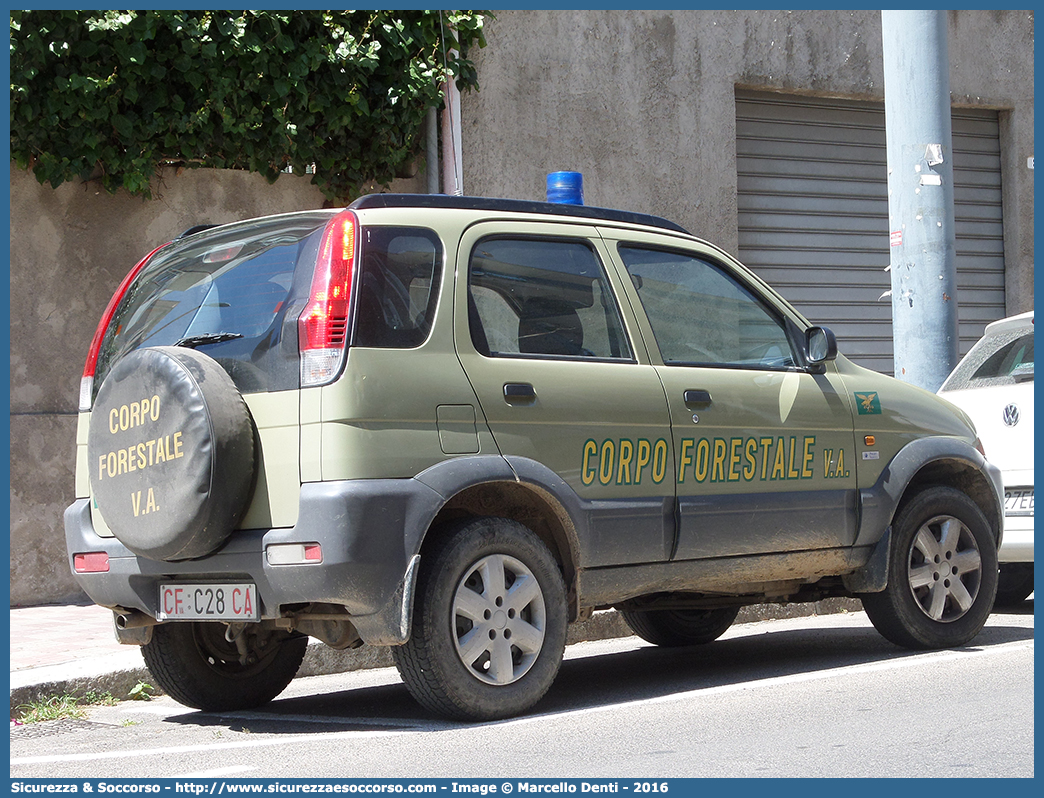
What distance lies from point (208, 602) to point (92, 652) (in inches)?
94.4

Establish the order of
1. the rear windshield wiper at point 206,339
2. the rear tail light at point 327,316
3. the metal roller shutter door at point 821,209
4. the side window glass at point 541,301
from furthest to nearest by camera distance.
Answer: the metal roller shutter door at point 821,209, the side window glass at point 541,301, the rear windshield wiper at point 206,339, the rear tail light at point 327,316

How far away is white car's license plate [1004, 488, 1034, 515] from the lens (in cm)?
777

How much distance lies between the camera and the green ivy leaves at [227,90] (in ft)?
30.6

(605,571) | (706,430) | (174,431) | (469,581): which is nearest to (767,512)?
(706,430)

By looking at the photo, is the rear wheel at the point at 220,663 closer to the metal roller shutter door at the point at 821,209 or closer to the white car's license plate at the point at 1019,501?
the white car's license plate at the point at 1019,501

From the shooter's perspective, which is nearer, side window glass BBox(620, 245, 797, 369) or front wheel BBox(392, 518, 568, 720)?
front wheel BBox(392, 518, 568, 720)

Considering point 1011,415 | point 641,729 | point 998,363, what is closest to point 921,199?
point 998,363

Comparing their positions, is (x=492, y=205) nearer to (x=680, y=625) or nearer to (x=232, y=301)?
(x=232, y=301)

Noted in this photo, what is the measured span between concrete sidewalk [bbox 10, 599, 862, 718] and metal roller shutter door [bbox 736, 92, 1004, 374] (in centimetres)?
460

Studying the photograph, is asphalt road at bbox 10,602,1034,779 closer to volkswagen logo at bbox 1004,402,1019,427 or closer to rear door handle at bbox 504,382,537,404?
rear door handle at bbox 504,382,537,404

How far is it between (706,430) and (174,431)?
2.22 metres

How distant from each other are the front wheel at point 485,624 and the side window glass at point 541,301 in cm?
75

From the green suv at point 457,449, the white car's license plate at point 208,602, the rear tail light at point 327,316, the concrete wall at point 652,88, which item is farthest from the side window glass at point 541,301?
the concrete wall at point 652,88

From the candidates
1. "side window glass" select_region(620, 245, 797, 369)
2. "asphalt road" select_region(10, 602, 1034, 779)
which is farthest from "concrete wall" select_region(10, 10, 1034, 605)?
"side window glass" select_region(620, 245, 797, 369)
